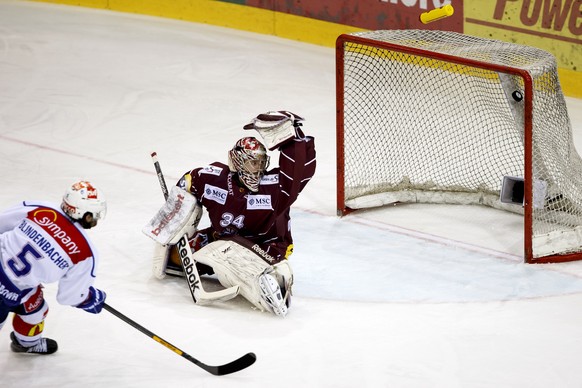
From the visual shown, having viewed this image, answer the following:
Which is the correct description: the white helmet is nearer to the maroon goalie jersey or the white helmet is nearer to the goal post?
the maroon goalie jersey

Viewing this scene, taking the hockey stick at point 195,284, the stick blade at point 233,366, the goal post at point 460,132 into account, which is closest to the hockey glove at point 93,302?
the stick blade at point 233,366

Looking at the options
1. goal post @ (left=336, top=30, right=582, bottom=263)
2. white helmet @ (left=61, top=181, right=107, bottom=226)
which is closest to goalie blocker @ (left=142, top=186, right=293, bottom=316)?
white helmet @ (left=61, top=181, right=107, bottom=226)

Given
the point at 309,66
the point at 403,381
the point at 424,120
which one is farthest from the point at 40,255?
the point at 309,66

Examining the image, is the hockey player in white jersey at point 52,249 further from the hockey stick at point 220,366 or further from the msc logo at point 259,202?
the msc logo at point 259,202

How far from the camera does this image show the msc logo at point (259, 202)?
→ 5.39m

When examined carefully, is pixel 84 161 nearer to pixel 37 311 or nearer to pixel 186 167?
pixel 186 167

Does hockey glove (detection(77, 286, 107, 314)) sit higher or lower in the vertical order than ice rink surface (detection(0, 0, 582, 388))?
higher

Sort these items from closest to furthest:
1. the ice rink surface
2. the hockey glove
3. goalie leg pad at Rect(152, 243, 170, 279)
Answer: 1. the hockey glove
2. the ice rink surface
3. goalie leg pad at Rect(152, 243, 170, 279)

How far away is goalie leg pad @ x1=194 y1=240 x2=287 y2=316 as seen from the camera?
16.9 feet

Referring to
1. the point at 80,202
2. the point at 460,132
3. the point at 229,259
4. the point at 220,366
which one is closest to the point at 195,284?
the point at 229,259

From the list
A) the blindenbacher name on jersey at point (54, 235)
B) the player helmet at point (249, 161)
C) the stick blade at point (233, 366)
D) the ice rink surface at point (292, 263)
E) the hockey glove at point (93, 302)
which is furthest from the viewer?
the player helmet at point (249, 161)

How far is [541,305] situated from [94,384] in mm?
2100

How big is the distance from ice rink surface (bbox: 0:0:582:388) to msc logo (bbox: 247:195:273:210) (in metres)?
0.46

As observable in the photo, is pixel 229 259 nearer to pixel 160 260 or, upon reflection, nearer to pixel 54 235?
pixel 160 260
